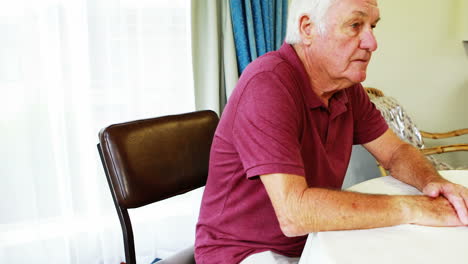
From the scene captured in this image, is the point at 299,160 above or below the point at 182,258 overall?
above

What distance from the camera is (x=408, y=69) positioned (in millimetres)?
2916

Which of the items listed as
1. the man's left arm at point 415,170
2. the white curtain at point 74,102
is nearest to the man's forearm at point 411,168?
→ the man's left arm at point 415,170

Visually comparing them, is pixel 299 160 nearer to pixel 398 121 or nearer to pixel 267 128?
pixel 267 128

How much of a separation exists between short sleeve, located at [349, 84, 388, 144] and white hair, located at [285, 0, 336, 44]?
1.13 feet

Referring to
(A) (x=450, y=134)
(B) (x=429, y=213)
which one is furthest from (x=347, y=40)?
(A) (x=450, y=134)

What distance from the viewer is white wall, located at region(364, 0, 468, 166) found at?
9.25ft

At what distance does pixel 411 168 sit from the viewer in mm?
1194

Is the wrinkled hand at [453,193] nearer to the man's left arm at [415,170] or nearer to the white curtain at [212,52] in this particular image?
the man's left arm at [415,170]

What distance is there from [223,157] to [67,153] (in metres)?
1.15

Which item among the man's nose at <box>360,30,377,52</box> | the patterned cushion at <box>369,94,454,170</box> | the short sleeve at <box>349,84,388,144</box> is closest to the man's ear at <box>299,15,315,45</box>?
the man's nose at <box>360,30,377,52</box>

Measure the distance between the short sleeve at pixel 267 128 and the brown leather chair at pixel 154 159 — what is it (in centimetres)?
32

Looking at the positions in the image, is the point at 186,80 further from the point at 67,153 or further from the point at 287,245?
the point at 287,245

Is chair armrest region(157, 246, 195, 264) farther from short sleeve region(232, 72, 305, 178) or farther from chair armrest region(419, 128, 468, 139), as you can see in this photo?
chair armrest region(419, 128, 468, 139)

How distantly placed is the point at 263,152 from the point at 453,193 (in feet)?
1.49
